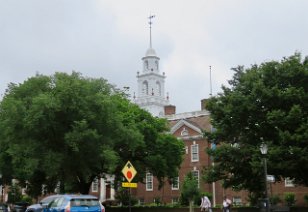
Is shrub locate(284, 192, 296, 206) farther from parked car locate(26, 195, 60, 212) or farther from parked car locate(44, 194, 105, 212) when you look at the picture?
parked car locate(44, 194, 105, 212)

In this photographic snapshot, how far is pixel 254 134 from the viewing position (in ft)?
106

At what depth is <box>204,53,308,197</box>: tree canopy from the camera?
29312 mm

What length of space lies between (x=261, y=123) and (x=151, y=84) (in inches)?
3000

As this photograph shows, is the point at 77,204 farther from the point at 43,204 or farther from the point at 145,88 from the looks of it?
the point at 145,88

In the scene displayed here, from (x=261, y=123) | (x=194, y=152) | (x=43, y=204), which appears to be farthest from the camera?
(x=194, y=152)

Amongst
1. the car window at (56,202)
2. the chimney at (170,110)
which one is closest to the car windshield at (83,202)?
the car window at (56,202)

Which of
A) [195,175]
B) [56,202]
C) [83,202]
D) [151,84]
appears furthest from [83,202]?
[151,84]

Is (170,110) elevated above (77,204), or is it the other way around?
(170,110)

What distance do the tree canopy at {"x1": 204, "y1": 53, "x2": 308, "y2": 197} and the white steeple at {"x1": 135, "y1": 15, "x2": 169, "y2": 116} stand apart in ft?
236

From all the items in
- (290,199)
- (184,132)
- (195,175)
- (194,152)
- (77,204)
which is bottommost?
(77,204)

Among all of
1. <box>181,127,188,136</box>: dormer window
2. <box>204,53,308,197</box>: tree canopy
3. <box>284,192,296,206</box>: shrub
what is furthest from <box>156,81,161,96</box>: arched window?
<box>204,53,308,197</box>: tree canopy

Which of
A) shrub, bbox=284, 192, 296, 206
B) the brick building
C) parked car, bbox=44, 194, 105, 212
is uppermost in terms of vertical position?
the brick building

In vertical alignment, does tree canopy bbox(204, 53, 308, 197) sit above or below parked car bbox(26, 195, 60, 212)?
above

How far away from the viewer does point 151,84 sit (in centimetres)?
10738
